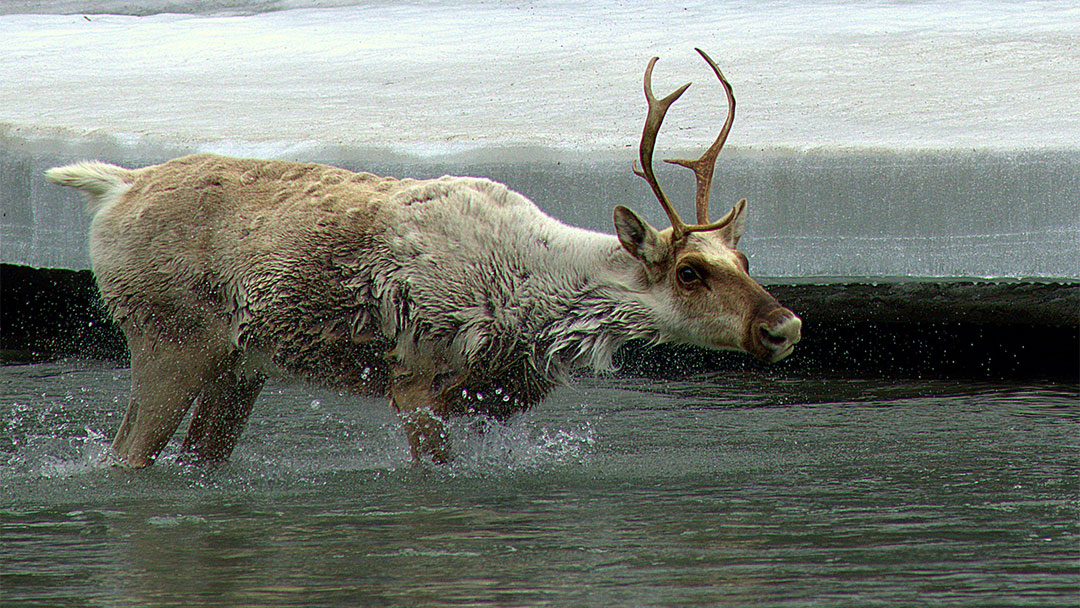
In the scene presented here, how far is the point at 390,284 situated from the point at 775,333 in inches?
54.5

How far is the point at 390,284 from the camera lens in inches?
196

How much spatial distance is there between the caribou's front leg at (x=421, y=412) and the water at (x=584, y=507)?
Answer: 77mm

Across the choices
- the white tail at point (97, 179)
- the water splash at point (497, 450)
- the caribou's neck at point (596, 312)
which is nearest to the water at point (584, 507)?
the water splash at point (497, 450)

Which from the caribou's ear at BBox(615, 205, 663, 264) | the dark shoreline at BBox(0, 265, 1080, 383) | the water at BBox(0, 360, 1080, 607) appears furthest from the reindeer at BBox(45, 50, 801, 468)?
the dark shoreline at BBox(0, 265, 1080, 383)

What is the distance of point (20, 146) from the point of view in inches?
291

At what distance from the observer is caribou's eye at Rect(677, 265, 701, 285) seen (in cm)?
473

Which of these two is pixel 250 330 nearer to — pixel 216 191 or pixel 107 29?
pixel 216 191

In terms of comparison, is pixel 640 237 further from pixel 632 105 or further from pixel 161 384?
pixel 632 105

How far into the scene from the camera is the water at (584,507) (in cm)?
351

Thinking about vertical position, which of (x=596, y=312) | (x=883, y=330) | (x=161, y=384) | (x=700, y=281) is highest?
(x=700, y=281)

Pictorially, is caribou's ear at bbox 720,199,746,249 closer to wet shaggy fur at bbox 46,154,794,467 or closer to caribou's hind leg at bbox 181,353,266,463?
wet shaggy fur at bbox 46,154,794,467

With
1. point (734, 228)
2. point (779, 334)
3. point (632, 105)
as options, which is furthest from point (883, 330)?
point (779, 334)

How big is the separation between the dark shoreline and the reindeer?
145 centimetres

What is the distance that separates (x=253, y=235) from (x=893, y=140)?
11.3ft
